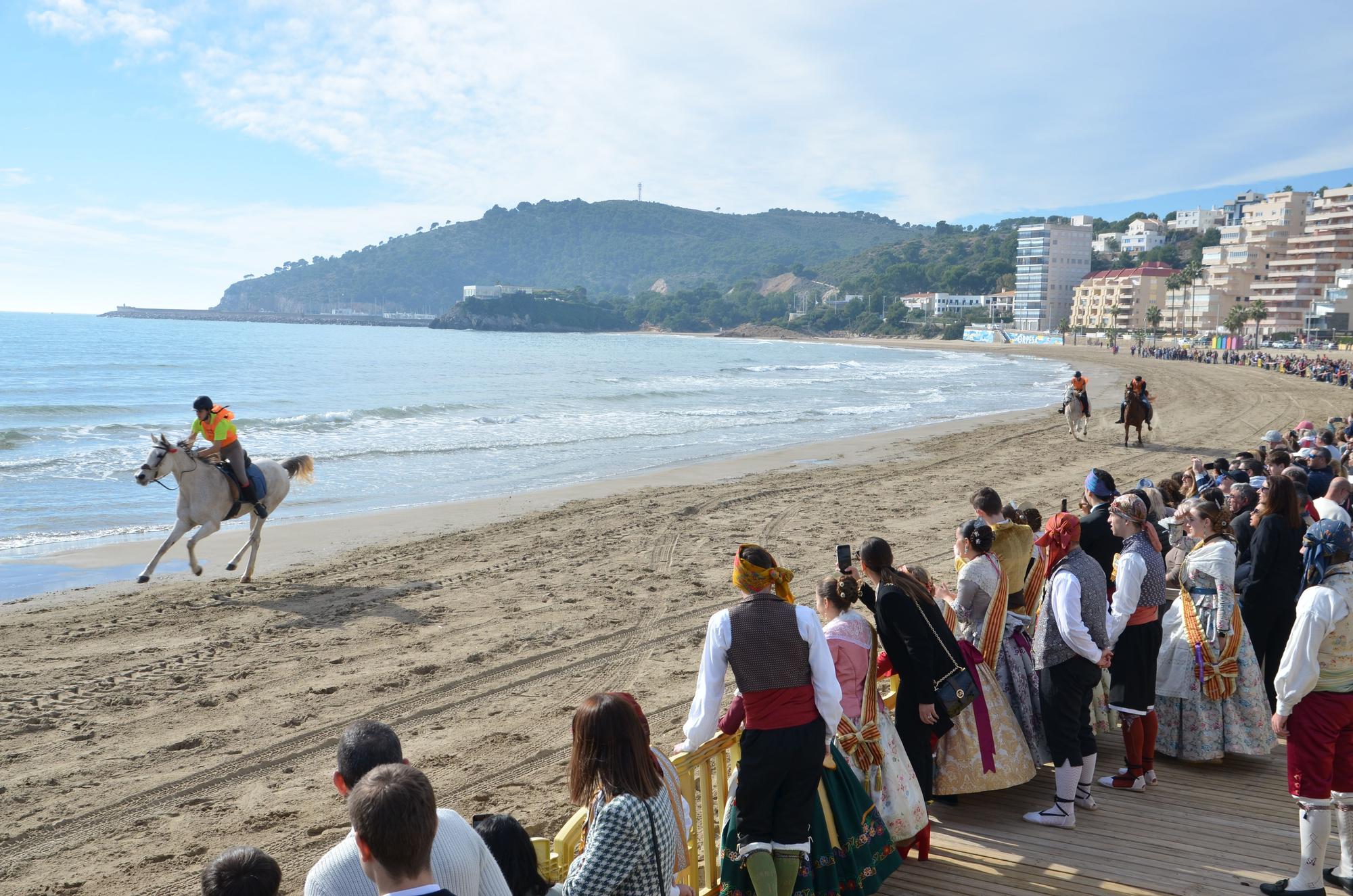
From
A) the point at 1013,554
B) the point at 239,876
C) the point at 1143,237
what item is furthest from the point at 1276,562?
the point at 1143,237

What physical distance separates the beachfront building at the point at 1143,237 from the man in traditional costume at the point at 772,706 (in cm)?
21345

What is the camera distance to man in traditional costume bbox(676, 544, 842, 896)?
3691 millimetres

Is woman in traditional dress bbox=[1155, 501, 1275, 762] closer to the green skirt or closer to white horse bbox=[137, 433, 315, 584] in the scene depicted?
the green skirt

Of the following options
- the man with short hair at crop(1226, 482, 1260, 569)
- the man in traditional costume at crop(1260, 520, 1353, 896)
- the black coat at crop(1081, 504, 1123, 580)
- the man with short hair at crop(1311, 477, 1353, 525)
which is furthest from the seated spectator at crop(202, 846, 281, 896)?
the man with short hair at crop(1311, 477, 1353, 525)

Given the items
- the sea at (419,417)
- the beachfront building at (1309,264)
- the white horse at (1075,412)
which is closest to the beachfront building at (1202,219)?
the beachfront building at (1309,264)

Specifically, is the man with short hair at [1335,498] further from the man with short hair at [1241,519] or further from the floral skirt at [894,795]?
the floral skirt at [894,795]

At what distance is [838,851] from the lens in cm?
412

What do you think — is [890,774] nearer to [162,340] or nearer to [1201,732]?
[1201,732]

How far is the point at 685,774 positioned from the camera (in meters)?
4.01

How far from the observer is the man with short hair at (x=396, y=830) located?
223cm

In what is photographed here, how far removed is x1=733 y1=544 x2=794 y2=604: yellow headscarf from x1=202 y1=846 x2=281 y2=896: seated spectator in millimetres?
1841

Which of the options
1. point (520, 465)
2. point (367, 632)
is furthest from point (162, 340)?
point (367, 632)

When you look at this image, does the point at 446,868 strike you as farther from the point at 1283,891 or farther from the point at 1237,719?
the point at 1237,719

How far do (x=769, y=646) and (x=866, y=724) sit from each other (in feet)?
3.27
